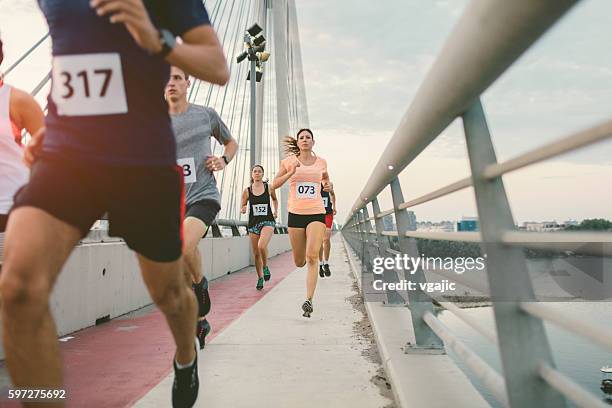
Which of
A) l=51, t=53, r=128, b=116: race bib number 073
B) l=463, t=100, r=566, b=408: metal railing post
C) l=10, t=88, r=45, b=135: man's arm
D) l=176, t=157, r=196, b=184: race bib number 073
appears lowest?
l=463, t=100, r=566, b=408: metal railing post

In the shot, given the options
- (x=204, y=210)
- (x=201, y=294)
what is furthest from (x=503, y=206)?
(x=201, y=294)

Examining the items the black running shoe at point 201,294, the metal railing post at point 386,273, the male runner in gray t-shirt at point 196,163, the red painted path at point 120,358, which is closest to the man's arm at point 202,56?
the red painted path at point 120,358

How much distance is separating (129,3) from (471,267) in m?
1.30

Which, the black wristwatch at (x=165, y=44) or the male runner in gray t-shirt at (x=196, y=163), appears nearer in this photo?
the black wristwatch at (x=165, y=44)

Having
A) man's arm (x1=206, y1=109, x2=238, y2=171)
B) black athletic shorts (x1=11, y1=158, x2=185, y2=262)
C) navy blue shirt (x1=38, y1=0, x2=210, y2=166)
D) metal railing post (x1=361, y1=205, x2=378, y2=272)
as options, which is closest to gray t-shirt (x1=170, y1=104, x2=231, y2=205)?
man's arm (x1=206, y1=109, x2=238, y2=171)

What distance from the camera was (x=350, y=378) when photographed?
118 inches

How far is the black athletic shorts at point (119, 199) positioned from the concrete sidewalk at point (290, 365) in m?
1.11

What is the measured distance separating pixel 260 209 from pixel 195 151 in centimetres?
459

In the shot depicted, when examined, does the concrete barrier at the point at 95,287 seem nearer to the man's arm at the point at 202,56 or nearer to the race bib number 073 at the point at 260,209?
the race bib number 073 at the point at 260,209

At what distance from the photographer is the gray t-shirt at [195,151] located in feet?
13.0

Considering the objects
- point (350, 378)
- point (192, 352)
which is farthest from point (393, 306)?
point (192, 352)

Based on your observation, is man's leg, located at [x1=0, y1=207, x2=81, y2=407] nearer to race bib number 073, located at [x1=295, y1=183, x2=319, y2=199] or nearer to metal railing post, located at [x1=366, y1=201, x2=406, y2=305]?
metal railing post, located at [x1=366, y1=201, x2=406, y2=305]

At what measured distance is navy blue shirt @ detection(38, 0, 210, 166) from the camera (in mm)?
1707

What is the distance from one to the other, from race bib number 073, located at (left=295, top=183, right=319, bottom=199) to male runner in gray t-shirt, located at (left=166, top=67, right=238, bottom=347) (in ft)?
6.14
